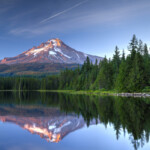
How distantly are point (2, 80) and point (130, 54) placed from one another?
144m

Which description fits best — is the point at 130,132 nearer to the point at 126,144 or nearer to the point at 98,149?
the point at 126,144

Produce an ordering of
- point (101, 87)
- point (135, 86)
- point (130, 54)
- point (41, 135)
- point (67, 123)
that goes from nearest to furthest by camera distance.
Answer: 1. point (41, 135)
2. point (67, 123)
3. point (135, 86)
4. point (130, 54)
5. point (101, 87)

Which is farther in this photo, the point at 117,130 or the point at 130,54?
the point at 130,54

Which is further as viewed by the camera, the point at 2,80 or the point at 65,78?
the point at 2,80

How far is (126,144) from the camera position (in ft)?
40.3

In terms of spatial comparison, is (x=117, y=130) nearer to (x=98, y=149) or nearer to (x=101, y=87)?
(x=98, y=149)

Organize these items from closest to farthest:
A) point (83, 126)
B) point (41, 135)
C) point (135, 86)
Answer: point (41, 135) < point (83, 126) < point (135, 86)

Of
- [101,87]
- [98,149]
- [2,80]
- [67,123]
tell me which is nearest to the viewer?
[98,149]

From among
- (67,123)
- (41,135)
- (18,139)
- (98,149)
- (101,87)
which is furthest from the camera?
(101,87)

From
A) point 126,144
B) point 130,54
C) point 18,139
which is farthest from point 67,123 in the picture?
point 130,54

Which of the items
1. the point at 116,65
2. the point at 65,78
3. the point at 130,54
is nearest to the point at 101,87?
the point at 116,65

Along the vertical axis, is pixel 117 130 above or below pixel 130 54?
below

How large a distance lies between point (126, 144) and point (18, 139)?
6876 mm

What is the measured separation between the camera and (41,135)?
1491cm
